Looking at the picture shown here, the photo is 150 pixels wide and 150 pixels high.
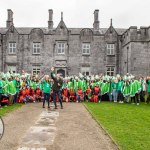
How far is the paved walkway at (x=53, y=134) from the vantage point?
7.87 m

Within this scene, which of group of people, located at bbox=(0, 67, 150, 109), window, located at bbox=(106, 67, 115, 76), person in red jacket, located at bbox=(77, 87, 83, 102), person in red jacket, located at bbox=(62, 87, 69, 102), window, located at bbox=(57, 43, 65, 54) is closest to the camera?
group of people, located at bbox=(0, 67, 150, 109)

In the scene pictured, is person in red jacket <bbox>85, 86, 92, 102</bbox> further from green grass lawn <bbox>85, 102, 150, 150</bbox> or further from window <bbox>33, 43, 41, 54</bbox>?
window <bbox>33, 43, 41, 54</bbox>

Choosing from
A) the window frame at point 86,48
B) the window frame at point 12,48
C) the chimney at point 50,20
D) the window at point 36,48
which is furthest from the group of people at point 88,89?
the chimney at point 50,20

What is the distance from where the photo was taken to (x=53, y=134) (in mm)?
9328

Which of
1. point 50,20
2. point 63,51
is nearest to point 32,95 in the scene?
point 63,51

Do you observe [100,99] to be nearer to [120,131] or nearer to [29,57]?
[120,131]

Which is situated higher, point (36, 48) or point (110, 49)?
point (36, 48)

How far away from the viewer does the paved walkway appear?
7.87 metres

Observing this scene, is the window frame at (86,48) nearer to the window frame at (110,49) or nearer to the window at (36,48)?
the window frame at (110,49)

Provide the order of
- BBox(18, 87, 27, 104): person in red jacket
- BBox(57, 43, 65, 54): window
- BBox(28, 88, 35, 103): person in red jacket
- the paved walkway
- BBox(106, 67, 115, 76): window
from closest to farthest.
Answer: the paved walkway < BBox(18, 87, 27, 104): person in red jacket < BBox(28, 88, 35, 103): person in red jacket < BBox(57, 43, 65, 54): window < BBox(106, 67, 115, 76): window

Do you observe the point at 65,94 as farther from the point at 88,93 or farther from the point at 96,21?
the point at 96,21

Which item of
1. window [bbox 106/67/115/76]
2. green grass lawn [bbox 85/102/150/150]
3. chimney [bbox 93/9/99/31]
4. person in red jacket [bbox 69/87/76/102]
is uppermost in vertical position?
chimney [bbox 93/9/99/31]

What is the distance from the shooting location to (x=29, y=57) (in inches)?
1510

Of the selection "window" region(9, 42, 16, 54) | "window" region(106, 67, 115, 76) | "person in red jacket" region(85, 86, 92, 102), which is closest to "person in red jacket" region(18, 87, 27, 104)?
"person in red jacket" region(85, 86, 92, 102)
